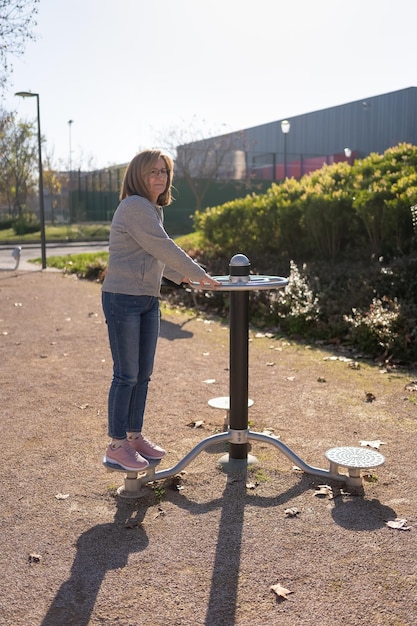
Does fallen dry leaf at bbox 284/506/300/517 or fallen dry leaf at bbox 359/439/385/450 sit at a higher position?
fallen dry leaf at bbox 359/439/385/450

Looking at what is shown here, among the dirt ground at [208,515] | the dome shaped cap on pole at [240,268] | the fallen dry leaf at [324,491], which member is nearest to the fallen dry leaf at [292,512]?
the dirt ground at [208,515]

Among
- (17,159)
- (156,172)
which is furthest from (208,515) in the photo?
(17,159)

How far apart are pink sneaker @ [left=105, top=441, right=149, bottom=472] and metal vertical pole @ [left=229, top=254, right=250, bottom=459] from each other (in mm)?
601

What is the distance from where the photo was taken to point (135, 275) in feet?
11.2

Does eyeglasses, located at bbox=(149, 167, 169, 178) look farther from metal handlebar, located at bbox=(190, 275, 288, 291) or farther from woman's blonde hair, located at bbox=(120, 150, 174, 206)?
metal handlebar, located at bbox=(190, 275, 288, 291)

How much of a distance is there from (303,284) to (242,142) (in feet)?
146

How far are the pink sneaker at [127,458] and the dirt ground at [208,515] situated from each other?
17 centimetres

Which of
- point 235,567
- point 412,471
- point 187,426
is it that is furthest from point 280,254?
point 235,567

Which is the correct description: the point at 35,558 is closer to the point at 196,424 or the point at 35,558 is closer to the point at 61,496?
the point at 61,496

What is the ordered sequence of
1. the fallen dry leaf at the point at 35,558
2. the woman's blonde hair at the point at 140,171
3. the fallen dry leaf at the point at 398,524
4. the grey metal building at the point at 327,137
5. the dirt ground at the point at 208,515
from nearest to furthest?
1. the dirt ground at the point at 208,515
2. the fallen dry leaf at the point at 35,558
3. the fallen dry leaf at the point at 398,524
4. the woman's blonde hair at the point at 140,171
5. the grey metal building at the point at 327,137

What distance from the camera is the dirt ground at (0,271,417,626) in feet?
8.34

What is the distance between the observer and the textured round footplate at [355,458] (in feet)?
11.5

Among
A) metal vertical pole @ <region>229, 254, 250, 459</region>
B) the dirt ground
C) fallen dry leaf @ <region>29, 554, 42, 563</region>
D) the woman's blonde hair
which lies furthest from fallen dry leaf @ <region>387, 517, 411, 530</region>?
the woman's blonde hair

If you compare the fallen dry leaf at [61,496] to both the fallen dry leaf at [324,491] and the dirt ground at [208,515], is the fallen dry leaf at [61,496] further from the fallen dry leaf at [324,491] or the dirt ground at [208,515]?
the fallen dry leaf at [324,491]
